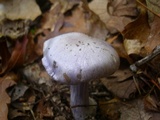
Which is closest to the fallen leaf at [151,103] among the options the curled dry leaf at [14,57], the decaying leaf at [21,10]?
the curled dry leaf at [14,57]

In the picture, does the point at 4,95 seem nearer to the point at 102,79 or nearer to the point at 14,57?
the point at 14,57

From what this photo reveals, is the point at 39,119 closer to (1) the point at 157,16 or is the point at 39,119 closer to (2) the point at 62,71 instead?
(2) the point at 62,71

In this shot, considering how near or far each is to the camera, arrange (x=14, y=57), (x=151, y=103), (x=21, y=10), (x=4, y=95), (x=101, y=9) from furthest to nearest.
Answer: (x=21, y=10), (x=101, y=9), (x=14, y=57), (x=4, y=95), (x=151, y=103)

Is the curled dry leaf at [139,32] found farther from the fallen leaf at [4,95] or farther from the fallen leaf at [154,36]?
the fallen leaf at [4,95]

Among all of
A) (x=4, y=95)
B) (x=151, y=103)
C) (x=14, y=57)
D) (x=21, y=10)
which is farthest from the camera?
(x=21, y=10)

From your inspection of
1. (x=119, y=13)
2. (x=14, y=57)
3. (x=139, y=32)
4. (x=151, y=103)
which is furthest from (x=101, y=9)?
(x=151, y=103)

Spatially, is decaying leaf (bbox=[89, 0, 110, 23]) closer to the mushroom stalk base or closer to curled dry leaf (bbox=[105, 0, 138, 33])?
curled dry leaf (bbox=[105, 0, 138, 33])
